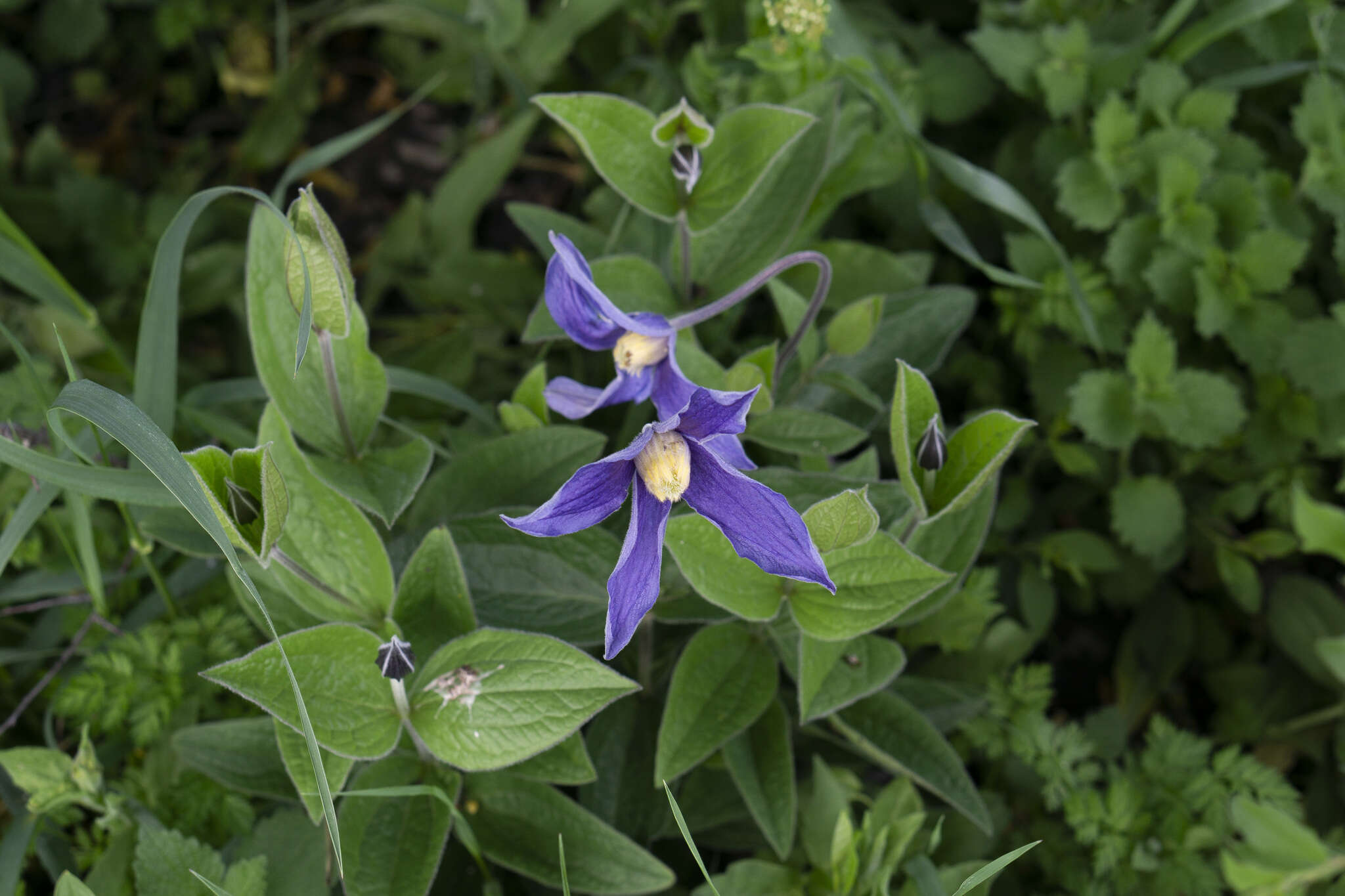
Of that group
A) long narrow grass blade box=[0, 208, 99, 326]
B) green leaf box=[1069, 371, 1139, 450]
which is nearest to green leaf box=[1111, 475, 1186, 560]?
green leaf box=[1069, 371, 1139, 450]

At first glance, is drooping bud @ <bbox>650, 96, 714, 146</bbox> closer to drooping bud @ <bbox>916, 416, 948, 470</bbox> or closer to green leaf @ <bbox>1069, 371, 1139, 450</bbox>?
drooping bud @ <bbox>916, 416, 948, 470</bbox>

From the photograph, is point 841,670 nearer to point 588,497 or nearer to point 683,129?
point 588,497

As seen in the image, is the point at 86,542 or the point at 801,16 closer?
the point at 86,542

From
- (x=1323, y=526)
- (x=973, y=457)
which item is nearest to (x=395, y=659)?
(x=973, y=457)

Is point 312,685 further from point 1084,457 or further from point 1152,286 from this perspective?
point 1152,286

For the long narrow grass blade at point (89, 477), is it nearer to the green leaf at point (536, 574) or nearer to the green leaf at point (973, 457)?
the green leaf at point (536, 574)

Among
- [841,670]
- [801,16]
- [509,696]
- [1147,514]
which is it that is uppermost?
[801,16]

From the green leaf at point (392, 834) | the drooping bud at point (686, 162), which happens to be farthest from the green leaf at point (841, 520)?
the green leaf at point (392, 834)
